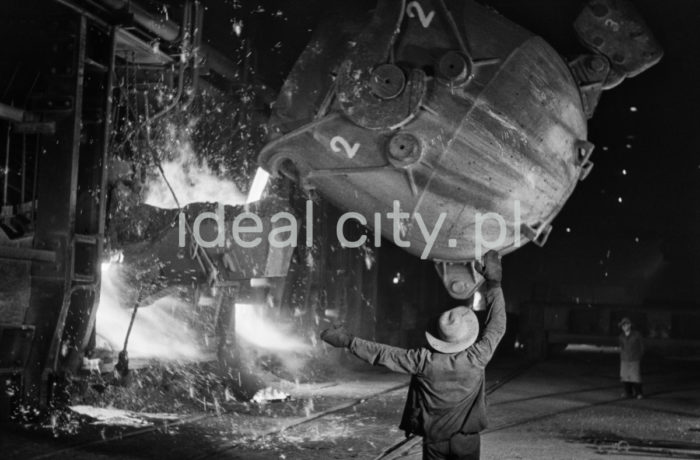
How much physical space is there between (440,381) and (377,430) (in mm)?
2744

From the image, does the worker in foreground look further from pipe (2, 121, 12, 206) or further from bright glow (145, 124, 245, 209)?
bright glow (145, 124, 245, 209)

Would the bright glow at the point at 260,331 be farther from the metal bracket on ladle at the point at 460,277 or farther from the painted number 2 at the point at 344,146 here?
the painted number 2 at the point at 344,146

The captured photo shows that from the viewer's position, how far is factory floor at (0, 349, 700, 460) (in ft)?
17.1

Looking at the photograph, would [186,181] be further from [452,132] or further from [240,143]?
[452,132]

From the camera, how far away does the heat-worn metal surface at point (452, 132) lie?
528cm

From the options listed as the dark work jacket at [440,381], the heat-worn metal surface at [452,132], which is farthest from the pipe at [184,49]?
the dark work jacket at [440,381]

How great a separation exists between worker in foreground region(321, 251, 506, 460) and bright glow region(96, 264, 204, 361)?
13.5 ft

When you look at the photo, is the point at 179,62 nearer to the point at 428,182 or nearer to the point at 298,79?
the point at 298,79

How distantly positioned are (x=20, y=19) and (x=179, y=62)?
1.34 meters

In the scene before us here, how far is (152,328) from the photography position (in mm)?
7973

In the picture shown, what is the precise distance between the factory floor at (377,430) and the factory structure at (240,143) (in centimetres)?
34

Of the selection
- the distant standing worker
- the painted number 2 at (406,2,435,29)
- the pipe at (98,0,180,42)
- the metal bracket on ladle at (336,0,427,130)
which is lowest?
the distant standing worker

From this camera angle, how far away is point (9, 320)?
5.58m

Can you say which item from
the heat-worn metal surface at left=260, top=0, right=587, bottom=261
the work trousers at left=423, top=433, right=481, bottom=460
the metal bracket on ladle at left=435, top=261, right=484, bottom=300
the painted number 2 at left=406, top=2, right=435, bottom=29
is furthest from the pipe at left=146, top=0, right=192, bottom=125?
the work trousers at left=423, top=433, right=481, bottom=460
